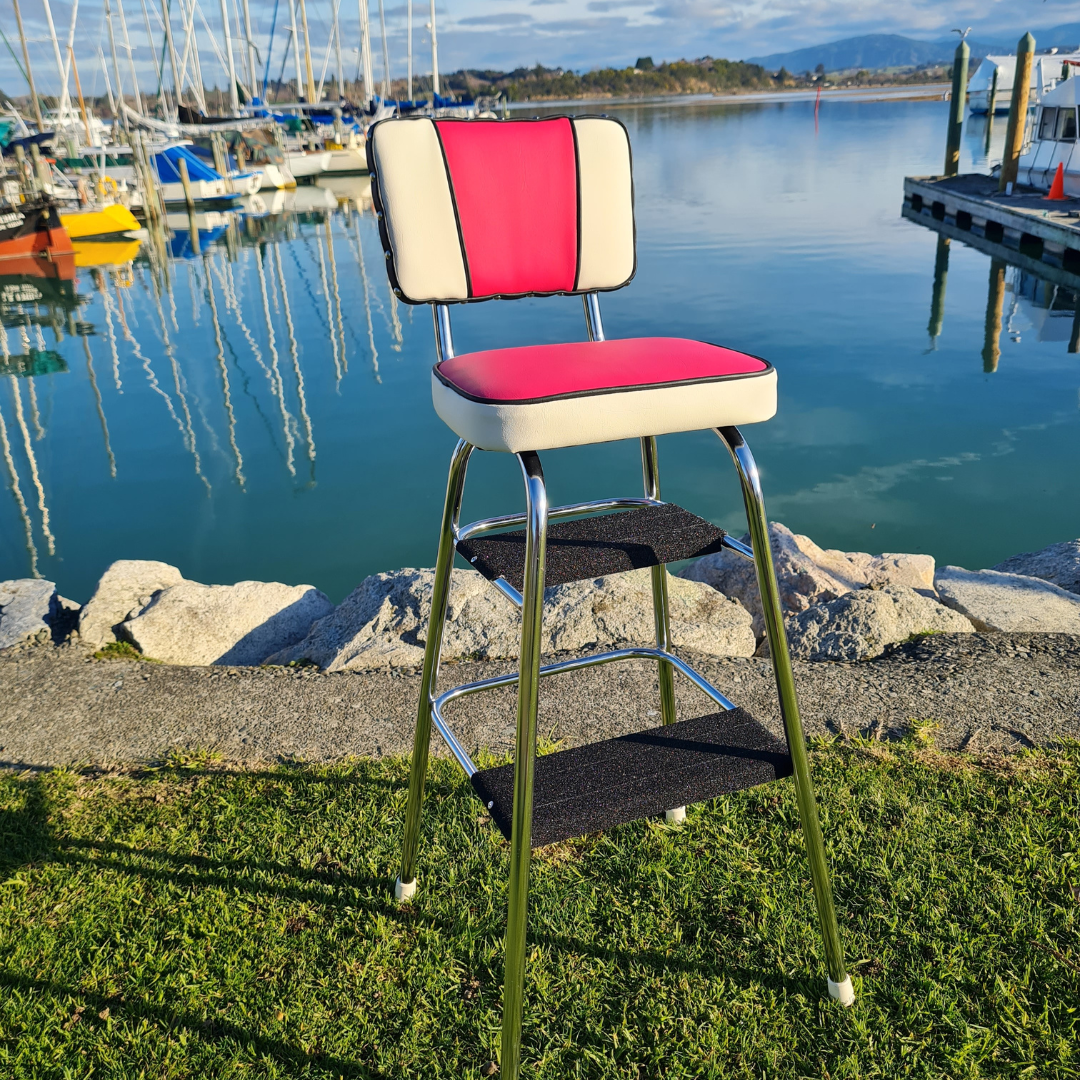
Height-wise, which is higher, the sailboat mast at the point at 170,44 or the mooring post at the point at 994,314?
the sailboat mast at the point at 170,44

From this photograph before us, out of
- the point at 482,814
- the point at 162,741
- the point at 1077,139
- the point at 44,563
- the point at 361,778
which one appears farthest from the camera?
the point at 1077,139

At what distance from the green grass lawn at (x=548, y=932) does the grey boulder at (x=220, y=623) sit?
62.5 inches

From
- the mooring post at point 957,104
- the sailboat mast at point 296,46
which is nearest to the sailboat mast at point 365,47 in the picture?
the sailboat mast at point 296,46

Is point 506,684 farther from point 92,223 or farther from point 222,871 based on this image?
point 92,223

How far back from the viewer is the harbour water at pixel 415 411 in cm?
777

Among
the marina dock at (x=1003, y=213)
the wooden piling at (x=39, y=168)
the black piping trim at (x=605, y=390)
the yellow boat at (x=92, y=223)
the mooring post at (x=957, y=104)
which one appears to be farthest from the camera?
the mooring post at (x=957, y=104)

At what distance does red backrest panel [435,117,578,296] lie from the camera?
1.96m

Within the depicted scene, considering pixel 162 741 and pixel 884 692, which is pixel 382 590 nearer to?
pixel 162 741

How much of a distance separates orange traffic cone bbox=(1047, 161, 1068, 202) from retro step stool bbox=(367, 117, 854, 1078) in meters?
19.6

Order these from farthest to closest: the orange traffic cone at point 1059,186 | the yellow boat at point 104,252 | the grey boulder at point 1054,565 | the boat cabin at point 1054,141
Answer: the yellow boat at point 104,252
the orange traffic cone at point 1059,186
the boat cabin at point 1054,141
the grey boulder at point 1054,565

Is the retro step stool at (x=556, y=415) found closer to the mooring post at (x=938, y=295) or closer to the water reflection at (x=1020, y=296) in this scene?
the water reflection at (x=1020, y=296)

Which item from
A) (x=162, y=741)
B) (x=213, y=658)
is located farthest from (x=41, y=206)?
(x=162, y=741)

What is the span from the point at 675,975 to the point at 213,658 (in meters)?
3.16

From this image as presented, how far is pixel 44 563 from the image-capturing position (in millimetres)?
7473
